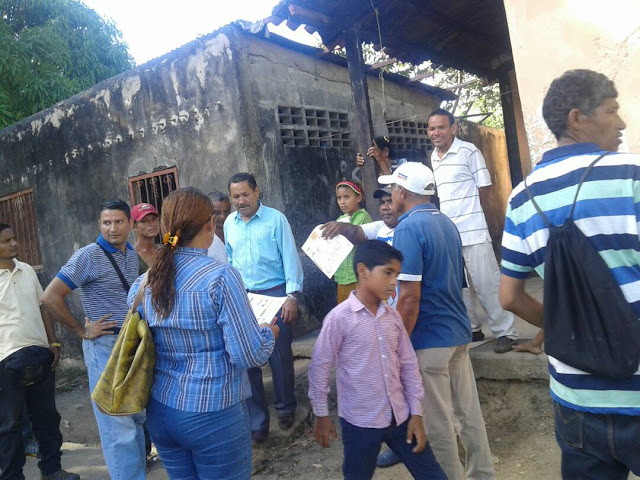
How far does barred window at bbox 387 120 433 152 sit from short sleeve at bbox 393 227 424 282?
498cm

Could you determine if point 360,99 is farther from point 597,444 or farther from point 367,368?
point 597,444

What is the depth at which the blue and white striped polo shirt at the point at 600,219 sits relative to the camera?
1.48 metres

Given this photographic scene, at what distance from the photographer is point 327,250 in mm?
3533

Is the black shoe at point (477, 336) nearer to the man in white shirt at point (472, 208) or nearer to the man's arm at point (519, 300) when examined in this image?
the man in white shirt at point (472, 208)

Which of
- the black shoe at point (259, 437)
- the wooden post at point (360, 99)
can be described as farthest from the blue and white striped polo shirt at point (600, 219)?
the wooden post at point (360, 99)

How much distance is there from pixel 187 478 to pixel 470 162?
283 cm

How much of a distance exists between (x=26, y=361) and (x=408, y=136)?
5.82 m

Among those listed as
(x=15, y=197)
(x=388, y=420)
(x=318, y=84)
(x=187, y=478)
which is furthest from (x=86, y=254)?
(x=15, y=197)

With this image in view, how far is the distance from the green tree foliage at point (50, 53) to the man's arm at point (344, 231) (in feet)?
26.3

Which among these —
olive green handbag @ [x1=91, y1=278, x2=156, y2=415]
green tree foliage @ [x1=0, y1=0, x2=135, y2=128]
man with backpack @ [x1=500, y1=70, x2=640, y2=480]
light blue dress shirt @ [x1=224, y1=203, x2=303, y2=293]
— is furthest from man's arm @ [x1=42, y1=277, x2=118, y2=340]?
green tree foliage @ [x1=0, y1=0, x2=135, y2=128]

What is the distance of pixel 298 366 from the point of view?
189 inches

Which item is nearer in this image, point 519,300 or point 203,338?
point 519,300

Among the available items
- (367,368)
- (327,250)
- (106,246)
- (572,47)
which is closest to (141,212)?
(106,246)

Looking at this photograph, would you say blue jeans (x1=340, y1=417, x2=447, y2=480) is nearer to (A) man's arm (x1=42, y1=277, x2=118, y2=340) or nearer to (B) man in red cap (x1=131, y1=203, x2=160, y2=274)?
(A) man's arm (x1=42, y1=277, x2=118, y2=340)
